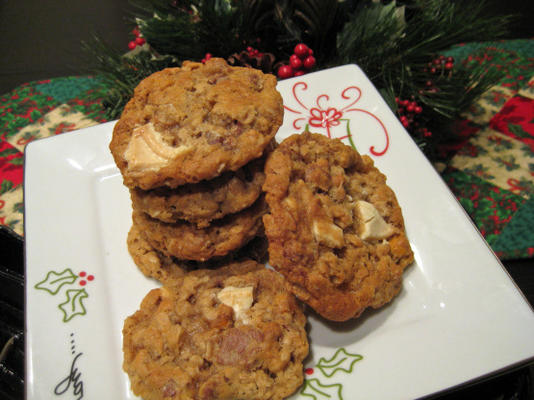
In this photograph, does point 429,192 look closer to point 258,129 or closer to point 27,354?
point 258,129

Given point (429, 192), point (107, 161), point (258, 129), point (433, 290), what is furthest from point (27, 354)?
point (429, 192)

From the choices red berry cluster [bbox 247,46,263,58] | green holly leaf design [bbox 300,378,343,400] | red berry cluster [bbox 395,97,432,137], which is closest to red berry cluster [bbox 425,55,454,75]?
red berry cluster [bbox 395,97,432,137]

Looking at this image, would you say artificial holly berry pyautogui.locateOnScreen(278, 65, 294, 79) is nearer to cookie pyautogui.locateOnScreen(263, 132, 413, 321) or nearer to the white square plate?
the white square plate

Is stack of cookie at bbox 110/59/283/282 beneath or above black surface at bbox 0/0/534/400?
above

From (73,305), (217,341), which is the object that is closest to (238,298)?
(217,341)

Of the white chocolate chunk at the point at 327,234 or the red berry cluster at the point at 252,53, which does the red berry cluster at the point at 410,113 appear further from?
the white chocolate chunk at the point at 327,234

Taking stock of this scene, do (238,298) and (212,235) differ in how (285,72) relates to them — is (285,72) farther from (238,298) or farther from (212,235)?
(238,298)
